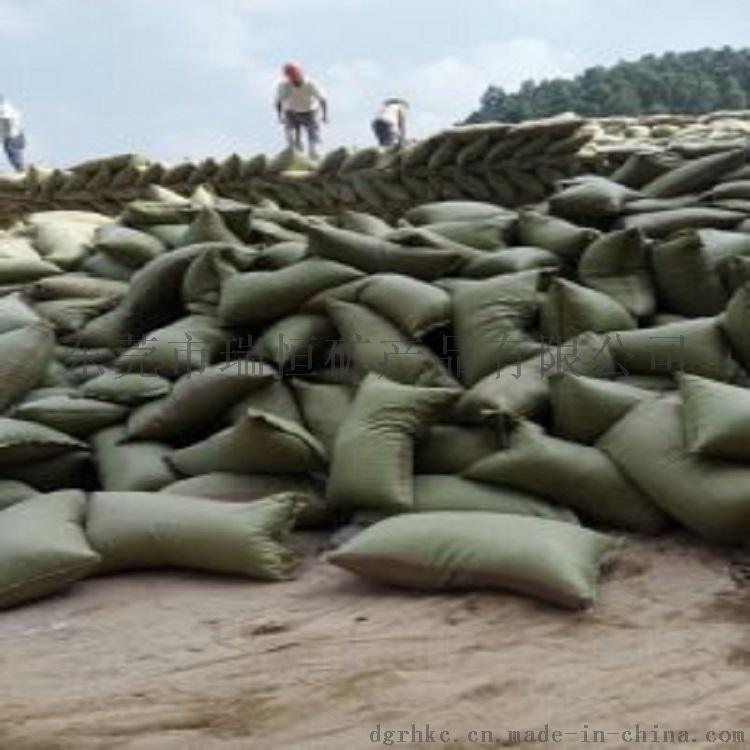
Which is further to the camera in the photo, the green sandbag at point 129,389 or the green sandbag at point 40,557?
the green sandbag at point 129,389

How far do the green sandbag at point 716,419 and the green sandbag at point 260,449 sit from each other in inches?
34.0

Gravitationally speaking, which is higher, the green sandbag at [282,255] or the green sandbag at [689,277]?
the green sandbag at [282,255]

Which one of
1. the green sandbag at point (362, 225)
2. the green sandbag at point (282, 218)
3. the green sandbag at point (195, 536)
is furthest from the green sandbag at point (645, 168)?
the green sandbag at point (195, 536)

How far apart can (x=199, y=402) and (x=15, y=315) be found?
0.88 m

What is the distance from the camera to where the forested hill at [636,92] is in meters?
20.3

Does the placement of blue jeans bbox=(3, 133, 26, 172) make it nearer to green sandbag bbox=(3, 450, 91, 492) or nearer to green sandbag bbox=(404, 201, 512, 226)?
green sandbag bbox=(404, 201, 512, 226)

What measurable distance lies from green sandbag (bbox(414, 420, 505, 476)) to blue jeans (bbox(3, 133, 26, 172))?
7.97 m

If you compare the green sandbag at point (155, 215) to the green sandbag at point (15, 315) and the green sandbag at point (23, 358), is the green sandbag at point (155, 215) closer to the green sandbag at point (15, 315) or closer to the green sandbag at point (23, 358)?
the green sandbag at point (15, 315)

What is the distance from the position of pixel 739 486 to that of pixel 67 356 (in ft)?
6.66

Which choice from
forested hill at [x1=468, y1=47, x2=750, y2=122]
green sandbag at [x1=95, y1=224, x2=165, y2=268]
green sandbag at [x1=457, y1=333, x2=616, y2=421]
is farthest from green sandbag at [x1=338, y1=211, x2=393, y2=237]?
forested hill at [x1=468, y1=47, x2=750, y2=122]

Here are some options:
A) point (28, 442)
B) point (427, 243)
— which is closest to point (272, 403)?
point (28, 442)

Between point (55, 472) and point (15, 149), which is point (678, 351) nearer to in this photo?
point (55, 472)

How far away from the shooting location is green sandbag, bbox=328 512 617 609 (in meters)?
2.26

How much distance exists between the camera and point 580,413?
2.75 metres
